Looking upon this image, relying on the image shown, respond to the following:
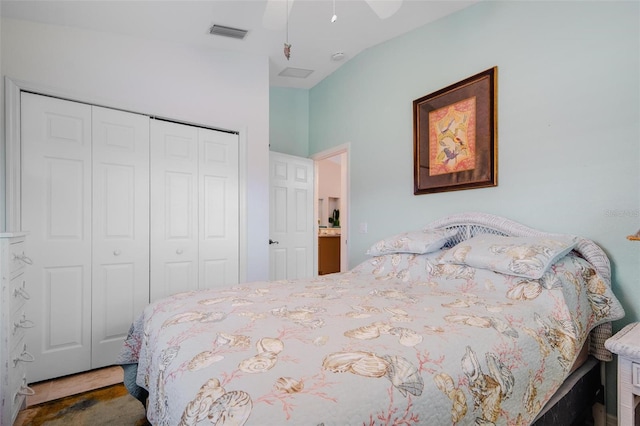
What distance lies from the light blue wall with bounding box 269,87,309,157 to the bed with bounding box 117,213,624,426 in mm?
2534

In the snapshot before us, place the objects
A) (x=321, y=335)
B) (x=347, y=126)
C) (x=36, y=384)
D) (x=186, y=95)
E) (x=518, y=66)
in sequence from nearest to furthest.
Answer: (x=321, y=335), (x=518, y=66), (x=36, y=384), (x=186, y=95), (x=347, y=126)

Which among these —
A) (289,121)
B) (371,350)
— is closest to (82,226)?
(371,350)

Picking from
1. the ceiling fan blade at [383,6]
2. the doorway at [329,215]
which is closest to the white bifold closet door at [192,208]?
the doorway at [329,215]

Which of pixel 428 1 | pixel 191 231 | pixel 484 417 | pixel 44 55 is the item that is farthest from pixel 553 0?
pixel 44 55

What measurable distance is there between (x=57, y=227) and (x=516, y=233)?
324cm

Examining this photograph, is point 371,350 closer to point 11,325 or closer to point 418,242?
point 418,242

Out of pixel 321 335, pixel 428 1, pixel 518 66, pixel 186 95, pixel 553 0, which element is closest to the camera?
pixel 321 335

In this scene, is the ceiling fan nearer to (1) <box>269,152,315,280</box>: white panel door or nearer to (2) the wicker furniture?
(1) <box>269,152,315,280</box>: white panel door

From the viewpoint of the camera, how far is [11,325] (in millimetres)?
1588

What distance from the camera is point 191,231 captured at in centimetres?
291

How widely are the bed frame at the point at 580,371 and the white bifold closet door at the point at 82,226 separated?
108 inches

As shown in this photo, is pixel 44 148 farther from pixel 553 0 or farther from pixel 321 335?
pixel 553 0

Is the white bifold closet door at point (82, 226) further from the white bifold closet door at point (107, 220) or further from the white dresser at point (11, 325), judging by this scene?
the white dresser at point (11, 325)

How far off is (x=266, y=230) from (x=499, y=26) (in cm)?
262
